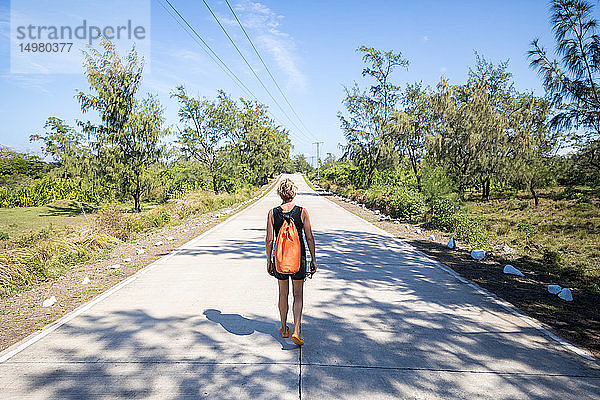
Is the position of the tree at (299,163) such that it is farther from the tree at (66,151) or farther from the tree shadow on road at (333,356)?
the tree shadow on road at (333,356)

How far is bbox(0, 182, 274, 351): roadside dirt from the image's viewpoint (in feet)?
17.1

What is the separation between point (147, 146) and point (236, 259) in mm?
14883

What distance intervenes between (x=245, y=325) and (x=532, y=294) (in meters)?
4.78

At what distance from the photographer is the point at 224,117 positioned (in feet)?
99.6

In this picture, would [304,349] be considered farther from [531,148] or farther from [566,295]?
[531,148]

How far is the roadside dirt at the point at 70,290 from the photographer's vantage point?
5.22 meters

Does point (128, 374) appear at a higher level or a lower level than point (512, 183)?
lower

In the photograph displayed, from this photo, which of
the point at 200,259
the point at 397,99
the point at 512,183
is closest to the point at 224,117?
the point at 397,99

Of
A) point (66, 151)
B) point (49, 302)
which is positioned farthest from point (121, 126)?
point (49, 302)

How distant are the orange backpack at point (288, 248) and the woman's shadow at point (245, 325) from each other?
0.87 metres

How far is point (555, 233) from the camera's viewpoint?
550 inches

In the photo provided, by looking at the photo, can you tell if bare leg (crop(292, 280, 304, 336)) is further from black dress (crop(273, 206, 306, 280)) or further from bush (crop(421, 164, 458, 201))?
bush (crop(421, 164, 458, 201))

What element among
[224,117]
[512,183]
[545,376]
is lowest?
[545,376]

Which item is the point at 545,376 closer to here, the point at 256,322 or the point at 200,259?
the point at 256,322
